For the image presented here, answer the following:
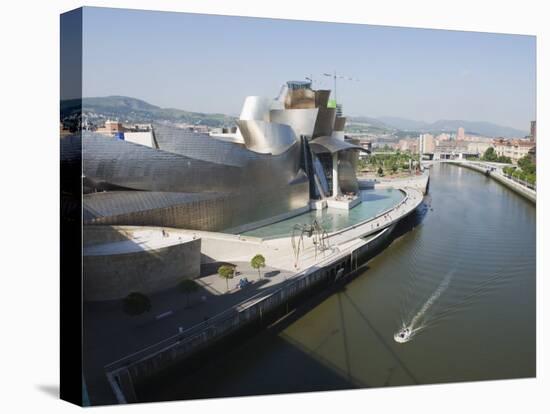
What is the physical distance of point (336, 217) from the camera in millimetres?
16078

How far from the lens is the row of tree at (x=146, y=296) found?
21.9 feet

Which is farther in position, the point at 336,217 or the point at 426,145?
the point at 426,145

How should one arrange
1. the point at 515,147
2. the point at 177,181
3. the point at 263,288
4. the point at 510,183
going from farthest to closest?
the point at 510,183, the point at 515,147, the point at 177,181, the point at 263,288

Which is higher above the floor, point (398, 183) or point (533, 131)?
point (533, 131)

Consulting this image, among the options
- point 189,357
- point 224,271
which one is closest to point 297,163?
point 224,271

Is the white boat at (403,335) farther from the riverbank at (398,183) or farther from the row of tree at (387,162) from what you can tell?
the row of tree at (387,162)

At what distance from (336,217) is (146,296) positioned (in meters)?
9.61

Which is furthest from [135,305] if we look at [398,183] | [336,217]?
[398,183]

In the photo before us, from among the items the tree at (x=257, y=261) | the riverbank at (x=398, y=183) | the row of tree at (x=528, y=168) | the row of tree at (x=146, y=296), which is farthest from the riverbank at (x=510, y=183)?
the row of tree at (x=146, y=296)

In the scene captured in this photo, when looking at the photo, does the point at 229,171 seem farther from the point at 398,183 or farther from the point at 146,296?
the point at 398,183

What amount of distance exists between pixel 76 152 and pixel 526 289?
8.07 m

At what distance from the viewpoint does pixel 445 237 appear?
13938 mm

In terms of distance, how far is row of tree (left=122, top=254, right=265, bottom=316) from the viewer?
668 cm

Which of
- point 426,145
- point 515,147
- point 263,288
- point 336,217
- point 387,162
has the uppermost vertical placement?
point 426,145
